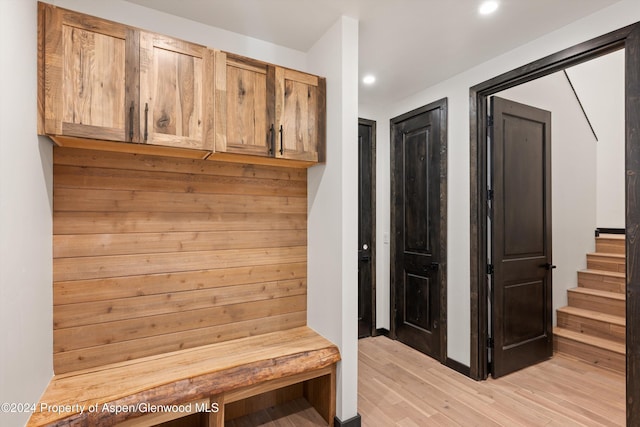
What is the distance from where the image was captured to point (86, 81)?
1.61 meters

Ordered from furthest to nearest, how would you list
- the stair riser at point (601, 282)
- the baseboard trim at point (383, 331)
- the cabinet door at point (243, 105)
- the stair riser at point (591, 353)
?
the baseboard trim at point (383, 331), the stair riser at point (601, 282), the stair riser at point (591, 353), the cabinet door at point (243, 105)

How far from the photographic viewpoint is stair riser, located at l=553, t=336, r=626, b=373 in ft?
9.61

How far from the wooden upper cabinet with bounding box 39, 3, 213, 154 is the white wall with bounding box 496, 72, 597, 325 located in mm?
3135

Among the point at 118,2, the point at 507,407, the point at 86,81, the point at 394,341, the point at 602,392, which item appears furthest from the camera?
the point at 394,341

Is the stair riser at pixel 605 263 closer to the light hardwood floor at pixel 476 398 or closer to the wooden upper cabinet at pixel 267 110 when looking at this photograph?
the light hardwood floor at pixel 476 398

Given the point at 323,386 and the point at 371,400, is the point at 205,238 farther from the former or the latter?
the point at 371,400

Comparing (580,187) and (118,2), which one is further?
(580,187)

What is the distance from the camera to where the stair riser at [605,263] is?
11.6 feet

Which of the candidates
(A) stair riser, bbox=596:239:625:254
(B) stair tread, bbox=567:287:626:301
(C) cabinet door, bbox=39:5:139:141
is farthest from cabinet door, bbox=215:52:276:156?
(A) stair riser, bbox=596:239:625:254

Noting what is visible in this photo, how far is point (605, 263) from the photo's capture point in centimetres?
365

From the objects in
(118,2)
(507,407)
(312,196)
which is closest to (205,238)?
(312,196)

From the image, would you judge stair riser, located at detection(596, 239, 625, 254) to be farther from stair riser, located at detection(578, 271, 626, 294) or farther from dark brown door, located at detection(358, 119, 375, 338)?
dark brown door, located at detection(358, 119, 375, 338)

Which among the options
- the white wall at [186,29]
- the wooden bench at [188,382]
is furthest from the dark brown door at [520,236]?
the white wall at [186,29]

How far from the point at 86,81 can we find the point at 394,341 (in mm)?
3638
